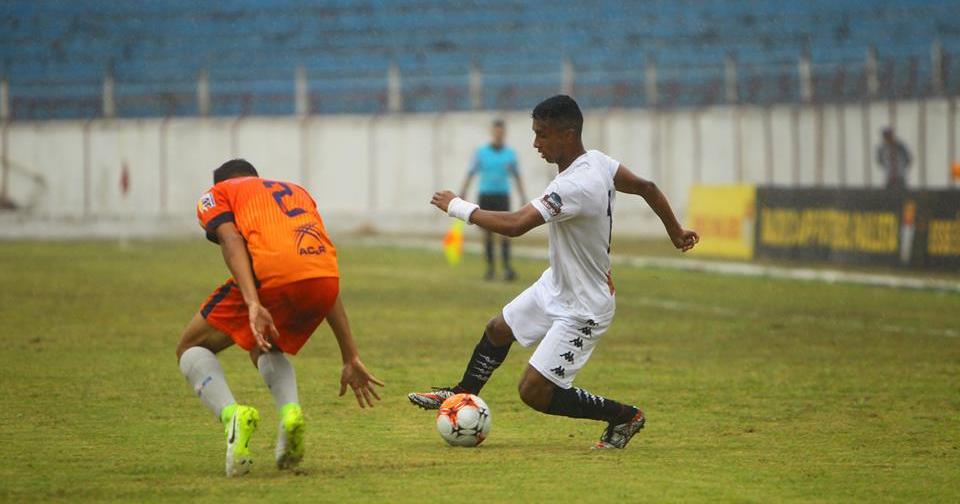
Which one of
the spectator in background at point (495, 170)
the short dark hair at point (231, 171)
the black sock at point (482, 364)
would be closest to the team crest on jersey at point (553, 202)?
the black sock at point (482, 364)

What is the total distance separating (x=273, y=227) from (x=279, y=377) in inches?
28.9

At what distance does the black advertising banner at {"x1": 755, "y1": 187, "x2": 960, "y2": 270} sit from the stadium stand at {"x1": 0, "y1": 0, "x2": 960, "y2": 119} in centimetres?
872

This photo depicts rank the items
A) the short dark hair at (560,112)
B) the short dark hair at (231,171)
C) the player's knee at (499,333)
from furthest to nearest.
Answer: the player's knee at (499,333) < the short dark hair at (560,112) < the short dark hair at (231,171)

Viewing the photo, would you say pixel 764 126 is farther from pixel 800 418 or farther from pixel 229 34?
pixel 800 418

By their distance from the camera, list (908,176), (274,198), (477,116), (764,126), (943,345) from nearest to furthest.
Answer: (274,198)
(943,345)
(908,176)
(764,126)
(477,116)

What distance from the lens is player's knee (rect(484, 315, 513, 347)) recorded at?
8.84 meters

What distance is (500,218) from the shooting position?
7.95m

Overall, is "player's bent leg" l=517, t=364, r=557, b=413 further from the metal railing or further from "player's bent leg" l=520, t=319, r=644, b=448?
the metal railing

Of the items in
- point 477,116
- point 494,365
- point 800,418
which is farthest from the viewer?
point 477,116

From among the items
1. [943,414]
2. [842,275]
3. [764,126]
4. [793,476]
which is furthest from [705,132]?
[793,476]

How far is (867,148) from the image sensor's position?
2931 centimetres

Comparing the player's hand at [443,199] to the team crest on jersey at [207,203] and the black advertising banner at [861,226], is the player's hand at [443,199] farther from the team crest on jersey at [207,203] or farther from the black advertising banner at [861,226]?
the black advertising banner at [861,226]

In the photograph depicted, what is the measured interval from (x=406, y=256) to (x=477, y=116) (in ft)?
25.6

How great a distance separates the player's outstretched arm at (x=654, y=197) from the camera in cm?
836
